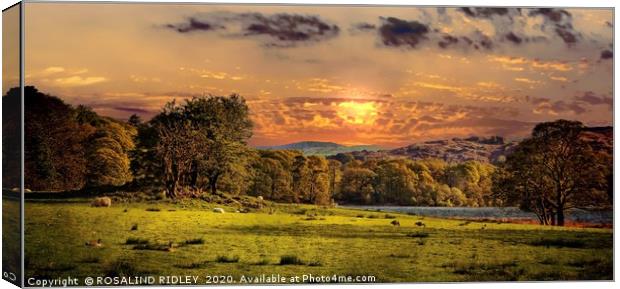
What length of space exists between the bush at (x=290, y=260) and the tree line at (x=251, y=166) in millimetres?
1121

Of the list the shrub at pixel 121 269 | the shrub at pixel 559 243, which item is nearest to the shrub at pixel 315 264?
the shrub at pixel 121 269

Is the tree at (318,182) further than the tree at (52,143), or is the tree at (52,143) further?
the tree at (318,182)

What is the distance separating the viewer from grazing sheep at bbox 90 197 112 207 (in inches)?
728

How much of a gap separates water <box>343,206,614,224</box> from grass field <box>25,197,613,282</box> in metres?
0.13

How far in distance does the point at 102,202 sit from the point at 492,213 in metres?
6.53

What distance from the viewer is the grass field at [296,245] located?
59.5 ft

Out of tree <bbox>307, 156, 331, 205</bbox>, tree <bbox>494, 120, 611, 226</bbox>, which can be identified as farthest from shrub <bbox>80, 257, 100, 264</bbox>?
tree <bbox>494, 120, 611, 226</bbox>

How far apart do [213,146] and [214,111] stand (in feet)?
1.99

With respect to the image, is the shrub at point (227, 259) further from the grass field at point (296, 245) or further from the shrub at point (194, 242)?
the shrub at point (194, 242)

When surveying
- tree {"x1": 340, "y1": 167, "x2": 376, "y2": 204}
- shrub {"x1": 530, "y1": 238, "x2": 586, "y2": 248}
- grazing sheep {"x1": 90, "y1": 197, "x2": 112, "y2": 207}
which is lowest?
shrub {"x1": 530, "y1": 238, "x2": 586, "y2": 248}

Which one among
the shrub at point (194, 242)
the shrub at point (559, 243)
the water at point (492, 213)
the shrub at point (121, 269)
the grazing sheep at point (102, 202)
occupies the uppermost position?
the grazing sheep at point (102, 202)

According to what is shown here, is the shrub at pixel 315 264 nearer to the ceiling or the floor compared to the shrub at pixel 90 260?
nearer to the floor

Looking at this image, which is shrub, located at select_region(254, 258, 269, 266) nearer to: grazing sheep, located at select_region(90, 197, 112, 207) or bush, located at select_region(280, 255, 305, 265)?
bush, located at select_region(280, 255, 305, 265)

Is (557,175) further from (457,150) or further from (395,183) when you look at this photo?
(395,183)
